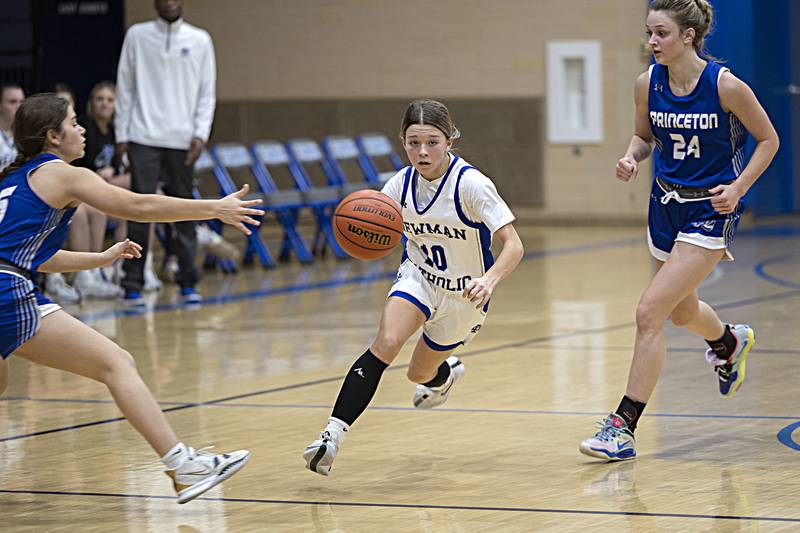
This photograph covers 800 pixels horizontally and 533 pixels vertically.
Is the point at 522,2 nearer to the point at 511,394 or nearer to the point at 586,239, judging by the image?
the point at 586,239

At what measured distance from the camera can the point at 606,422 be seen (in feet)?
16.7

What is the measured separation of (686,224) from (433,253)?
36.9 inches

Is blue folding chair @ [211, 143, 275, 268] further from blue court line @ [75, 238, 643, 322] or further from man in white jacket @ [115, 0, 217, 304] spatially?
man in white jacket @ [115, 0, 217, 304]

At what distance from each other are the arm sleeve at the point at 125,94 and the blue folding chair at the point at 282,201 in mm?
2251

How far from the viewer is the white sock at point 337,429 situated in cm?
479

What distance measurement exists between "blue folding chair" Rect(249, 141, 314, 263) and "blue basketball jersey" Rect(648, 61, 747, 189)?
23.0 ft

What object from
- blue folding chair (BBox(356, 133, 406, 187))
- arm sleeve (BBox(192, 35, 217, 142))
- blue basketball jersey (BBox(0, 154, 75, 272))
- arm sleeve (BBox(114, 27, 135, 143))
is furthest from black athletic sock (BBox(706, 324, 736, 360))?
blue folding chair (BBox(356, 133, 406, 187))

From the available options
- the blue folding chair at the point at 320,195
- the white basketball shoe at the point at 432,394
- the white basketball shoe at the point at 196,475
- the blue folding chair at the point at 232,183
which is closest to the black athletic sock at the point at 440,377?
the white basketball shoe at the point at 432,394

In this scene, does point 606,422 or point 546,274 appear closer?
point 606,422

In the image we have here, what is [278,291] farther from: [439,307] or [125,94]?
[439,307]

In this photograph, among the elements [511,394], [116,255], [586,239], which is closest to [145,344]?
[511,394]

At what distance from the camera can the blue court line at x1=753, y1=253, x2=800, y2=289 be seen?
10086 millimetres

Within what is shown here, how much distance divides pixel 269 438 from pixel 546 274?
19.5 ft

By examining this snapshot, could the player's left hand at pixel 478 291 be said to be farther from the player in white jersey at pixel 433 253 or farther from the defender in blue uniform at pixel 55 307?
the defender in blue uniform at pixel 55 307
